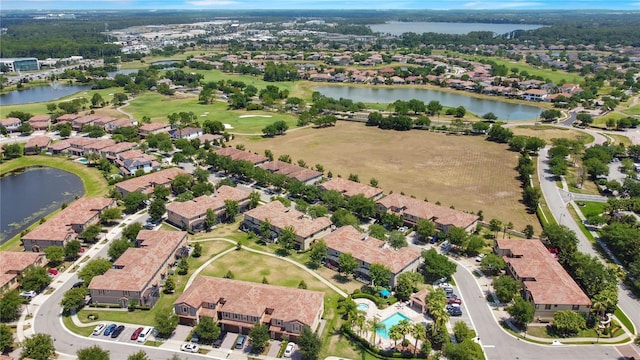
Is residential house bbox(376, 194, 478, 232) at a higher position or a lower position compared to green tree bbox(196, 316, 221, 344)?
higher

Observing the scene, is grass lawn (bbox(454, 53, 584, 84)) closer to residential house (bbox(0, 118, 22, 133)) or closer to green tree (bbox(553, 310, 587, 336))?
green tree (bbox(553, 310, 587, 336))

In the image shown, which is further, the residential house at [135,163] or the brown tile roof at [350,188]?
the residential house at [135,163]

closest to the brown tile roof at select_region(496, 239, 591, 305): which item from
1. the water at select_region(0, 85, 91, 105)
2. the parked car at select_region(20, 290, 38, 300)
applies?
the parked car at select_region(20, 290, 38, 300)

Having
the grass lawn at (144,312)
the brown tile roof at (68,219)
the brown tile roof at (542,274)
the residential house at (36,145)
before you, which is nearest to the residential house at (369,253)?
the brown tile roof at (542,274)

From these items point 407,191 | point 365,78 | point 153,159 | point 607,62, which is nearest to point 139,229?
point 153,159

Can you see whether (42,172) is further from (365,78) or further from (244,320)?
(365,78)

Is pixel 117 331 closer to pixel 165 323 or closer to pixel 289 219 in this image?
pixel 165 323

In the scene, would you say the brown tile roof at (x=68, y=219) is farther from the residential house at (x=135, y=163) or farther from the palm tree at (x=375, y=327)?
the palm tree at (x=375, y=327)
